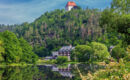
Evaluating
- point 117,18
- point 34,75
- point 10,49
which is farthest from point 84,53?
point 34,75

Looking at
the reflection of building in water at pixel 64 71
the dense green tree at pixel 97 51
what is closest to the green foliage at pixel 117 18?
the reflection of building in water at pixel 64 71

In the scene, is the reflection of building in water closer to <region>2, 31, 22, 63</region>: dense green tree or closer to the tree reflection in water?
the tree reflection in water

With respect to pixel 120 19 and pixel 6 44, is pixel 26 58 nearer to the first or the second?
pixel 6 44

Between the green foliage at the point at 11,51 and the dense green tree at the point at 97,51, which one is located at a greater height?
the green foliage at the point at 11,51

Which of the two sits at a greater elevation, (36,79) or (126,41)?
(126,41)

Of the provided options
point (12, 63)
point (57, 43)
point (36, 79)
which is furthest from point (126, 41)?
point (57, 43)

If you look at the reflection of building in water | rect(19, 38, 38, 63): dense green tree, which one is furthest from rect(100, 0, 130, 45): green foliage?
rect(19, 38, 38, 63): dense green tree

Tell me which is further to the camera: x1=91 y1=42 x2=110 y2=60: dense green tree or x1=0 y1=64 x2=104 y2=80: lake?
x1=91 y1=42 x2=110 y2=60: dense green tree

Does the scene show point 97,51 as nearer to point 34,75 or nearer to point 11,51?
point 11,51

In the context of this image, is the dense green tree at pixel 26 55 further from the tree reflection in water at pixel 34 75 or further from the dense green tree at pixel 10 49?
the tree reflection in water at pixel 34 75

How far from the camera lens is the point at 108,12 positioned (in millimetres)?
39281

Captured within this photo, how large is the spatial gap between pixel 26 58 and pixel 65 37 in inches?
4053

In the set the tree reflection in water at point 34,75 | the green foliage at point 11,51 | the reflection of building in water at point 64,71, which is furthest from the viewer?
the green foliage at point 11,51

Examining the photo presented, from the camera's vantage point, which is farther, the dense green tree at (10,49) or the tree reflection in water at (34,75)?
the dense green tree at (10,49)
